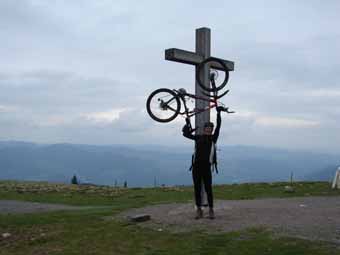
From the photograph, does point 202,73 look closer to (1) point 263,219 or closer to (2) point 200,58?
(2) point 200,58

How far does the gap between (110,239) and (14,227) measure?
3.74 m

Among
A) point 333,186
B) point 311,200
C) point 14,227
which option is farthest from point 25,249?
point 333,186

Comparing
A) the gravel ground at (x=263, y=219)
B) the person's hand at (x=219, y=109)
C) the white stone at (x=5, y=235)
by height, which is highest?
the person's hand at (x=219, y=109)

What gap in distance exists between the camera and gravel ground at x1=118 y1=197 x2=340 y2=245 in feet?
39.6

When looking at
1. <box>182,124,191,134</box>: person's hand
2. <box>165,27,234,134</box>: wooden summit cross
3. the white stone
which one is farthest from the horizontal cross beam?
the white stone

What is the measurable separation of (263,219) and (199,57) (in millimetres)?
4978

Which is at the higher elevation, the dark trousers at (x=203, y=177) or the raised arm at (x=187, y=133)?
the raised arm at (x=187, y=133)

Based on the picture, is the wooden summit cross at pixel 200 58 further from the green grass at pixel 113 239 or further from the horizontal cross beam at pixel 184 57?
the green grass at pixel 113 239

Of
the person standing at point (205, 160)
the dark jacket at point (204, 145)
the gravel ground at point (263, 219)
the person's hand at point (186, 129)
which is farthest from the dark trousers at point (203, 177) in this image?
the person's hand at point (186, 129)

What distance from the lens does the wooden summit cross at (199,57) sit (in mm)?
15102

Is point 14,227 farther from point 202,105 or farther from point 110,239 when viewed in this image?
point 202,105

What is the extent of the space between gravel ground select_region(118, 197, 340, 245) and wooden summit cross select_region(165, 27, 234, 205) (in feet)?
3.97

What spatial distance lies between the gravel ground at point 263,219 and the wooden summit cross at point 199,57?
8.25 ft

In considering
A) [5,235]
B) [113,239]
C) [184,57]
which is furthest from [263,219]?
[5,235]
